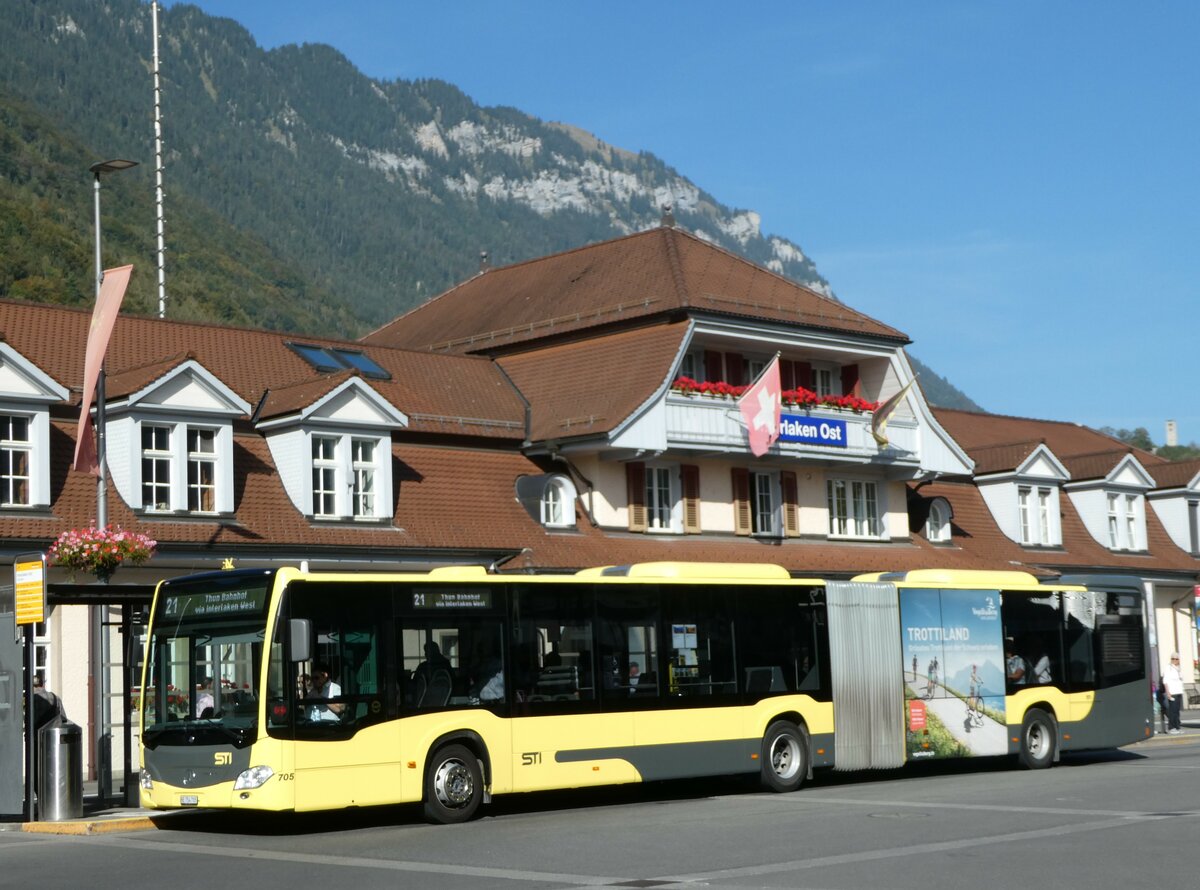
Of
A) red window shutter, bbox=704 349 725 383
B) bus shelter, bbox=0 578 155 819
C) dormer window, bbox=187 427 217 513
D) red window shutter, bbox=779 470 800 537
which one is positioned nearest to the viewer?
bus shelter, bbox=0 578 155 819

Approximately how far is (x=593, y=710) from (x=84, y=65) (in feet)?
530

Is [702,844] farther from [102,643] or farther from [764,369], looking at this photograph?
[764,369]

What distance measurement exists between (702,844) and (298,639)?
479 centimetres

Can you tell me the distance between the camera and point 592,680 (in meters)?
21.9

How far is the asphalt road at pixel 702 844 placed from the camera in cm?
1417

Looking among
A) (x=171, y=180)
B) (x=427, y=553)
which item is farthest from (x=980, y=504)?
(x=171, y=180)

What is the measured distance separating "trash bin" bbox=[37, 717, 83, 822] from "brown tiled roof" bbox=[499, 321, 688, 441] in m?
16.9

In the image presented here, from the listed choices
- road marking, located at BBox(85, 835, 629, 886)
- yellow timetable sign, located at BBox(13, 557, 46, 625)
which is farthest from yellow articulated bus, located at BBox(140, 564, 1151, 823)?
yellow timetable sign, located at BBox(13, 557, 46, 625)

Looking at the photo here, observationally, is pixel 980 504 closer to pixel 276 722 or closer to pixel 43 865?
pixel 276 722

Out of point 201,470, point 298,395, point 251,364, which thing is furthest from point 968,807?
point 251,364

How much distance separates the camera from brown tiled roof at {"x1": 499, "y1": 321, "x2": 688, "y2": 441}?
36844 millimetres

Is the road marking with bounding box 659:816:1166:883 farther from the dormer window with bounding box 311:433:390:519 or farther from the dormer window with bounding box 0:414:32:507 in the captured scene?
the dormer window with bounding box 311:433:390:519

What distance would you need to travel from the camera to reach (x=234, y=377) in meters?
33.9

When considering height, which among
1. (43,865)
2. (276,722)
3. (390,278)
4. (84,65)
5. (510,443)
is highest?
(84,65)
